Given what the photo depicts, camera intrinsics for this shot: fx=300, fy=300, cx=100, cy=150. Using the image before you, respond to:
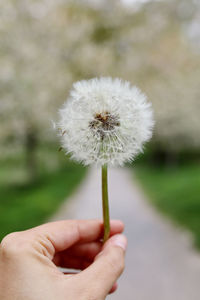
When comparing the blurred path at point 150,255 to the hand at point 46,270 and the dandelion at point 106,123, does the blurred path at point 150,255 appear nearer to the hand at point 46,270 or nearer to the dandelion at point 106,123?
the hand at point 46,270

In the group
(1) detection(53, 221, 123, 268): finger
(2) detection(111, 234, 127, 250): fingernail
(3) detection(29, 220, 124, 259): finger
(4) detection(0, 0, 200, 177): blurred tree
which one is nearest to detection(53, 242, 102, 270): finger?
(1) detection(53, 221, 123, 268): finger

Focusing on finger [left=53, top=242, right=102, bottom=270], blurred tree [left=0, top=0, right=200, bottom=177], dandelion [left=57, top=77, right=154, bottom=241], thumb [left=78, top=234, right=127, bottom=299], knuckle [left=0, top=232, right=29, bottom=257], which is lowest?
finger [left=53, top=242, right=102, bottom=270]

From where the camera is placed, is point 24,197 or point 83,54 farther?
point 83,54

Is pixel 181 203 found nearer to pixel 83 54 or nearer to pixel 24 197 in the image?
pixel 24 197

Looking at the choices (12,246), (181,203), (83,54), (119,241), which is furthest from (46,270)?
(83,54)

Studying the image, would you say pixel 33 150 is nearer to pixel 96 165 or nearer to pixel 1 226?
pixel 1 226

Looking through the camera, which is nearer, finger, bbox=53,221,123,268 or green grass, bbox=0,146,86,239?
finger, bbox=53,221,123,268

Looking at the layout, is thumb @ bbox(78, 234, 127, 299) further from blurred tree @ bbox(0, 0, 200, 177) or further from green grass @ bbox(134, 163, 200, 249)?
blurred tree @ bbox(0, 0, 200, 177)
